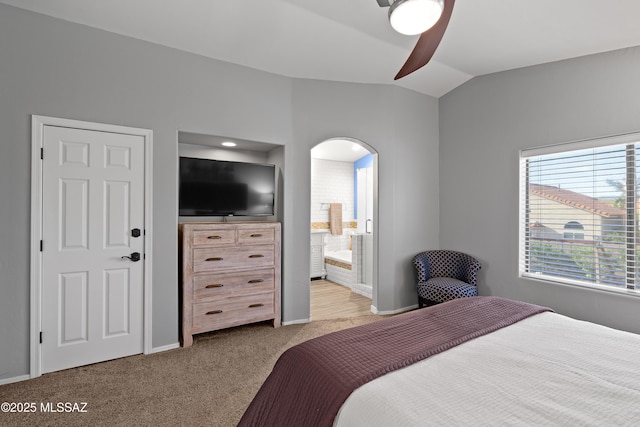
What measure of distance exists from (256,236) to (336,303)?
1718 mm

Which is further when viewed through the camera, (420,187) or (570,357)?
(420,187)

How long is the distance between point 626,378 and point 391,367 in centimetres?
89

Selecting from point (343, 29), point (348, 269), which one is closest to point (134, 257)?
point (343, 29)

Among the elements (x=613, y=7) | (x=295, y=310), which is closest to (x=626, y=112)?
(x=613, y=7)

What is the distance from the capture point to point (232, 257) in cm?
315

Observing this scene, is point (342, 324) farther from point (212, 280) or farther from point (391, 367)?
point (391, 367)

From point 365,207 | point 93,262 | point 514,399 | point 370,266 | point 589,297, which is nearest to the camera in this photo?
point 514,399

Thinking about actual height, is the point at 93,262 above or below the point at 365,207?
below

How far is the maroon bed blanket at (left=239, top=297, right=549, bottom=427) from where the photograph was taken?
1.14 m

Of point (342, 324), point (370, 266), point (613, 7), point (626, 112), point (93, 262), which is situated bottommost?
point (342, 324)

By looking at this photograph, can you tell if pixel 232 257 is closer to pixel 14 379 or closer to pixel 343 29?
pixel 14 379

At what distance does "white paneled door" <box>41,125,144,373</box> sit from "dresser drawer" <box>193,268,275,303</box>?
51cm

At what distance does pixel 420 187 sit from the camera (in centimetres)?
419

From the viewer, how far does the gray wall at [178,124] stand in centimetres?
233
